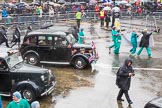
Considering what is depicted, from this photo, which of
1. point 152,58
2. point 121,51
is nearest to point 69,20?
point 121,51

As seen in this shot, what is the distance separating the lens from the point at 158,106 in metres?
11.1

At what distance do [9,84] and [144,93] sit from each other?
5.20m

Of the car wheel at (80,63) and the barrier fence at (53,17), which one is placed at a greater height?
the barrier fence at (53,17)

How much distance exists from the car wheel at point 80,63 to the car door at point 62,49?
449mm

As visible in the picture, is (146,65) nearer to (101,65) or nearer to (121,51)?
(101,65)

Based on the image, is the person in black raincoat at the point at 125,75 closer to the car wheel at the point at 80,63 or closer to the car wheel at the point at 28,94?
the car wheel at the point at 28,94

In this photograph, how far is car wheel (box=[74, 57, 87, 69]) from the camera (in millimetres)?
19000

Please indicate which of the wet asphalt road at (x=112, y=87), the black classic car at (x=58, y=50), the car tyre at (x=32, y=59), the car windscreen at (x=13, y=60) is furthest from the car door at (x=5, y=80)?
the car tyre at (x=32, y=59)

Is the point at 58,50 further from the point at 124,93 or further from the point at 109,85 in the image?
the point at 124,93

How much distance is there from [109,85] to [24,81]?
413 cm

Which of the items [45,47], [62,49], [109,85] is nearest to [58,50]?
[62,49]

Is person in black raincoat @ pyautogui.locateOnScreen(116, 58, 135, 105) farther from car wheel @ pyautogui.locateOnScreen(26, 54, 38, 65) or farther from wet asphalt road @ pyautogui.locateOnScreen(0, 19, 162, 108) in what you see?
car wheel @ pyautogui.locateOnScreen(26, 54, 38, 65)

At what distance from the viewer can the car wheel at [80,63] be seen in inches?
748

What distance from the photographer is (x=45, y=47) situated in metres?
19.4
